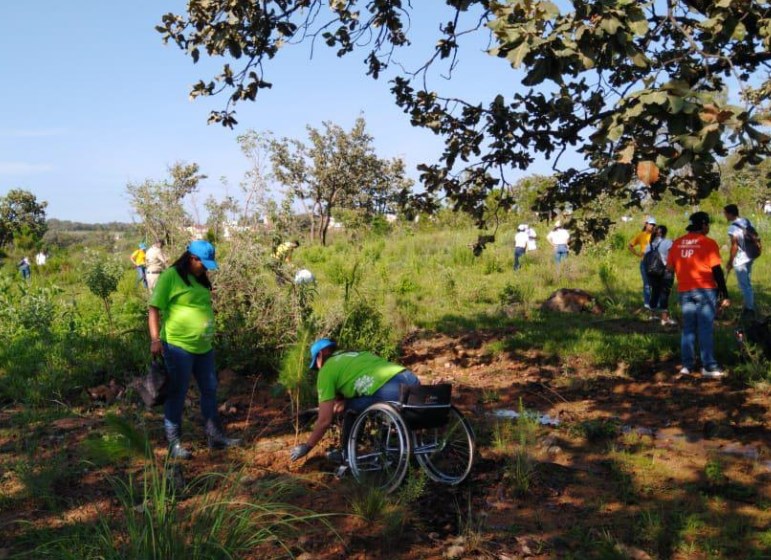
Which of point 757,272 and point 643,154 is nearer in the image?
point 643,154

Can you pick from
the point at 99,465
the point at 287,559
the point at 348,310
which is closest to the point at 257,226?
the point at 348,310

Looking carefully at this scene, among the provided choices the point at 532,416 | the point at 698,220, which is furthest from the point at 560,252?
the point at 532,416

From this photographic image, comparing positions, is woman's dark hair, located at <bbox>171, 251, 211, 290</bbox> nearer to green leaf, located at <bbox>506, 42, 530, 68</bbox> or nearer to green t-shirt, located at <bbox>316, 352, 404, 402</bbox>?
green t-shirt, located at <bbox>316, 352, 404, 402</bbox>

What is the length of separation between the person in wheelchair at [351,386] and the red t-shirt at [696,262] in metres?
3.83

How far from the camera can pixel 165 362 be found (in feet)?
16.8

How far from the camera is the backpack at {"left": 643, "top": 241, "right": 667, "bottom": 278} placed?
973cm

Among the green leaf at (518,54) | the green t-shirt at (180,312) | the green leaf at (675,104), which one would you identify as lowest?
the green t-shirt at (180,312)

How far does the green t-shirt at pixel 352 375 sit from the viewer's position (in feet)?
15.1

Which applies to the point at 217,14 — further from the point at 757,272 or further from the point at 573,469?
the point at 757,272

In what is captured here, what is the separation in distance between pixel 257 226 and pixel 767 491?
5.48m

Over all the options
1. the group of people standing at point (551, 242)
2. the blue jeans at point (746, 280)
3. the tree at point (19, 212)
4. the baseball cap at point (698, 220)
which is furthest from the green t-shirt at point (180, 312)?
the tree at point (19, 212)

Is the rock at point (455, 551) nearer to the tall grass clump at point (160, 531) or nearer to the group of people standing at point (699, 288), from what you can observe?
the tall grass clump at point (160, 531)

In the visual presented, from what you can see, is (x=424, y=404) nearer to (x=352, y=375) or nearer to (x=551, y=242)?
(x=352, y=375)

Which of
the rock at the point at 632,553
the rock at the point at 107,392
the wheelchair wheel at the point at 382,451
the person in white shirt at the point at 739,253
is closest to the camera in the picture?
the rock at the point at 632,553
